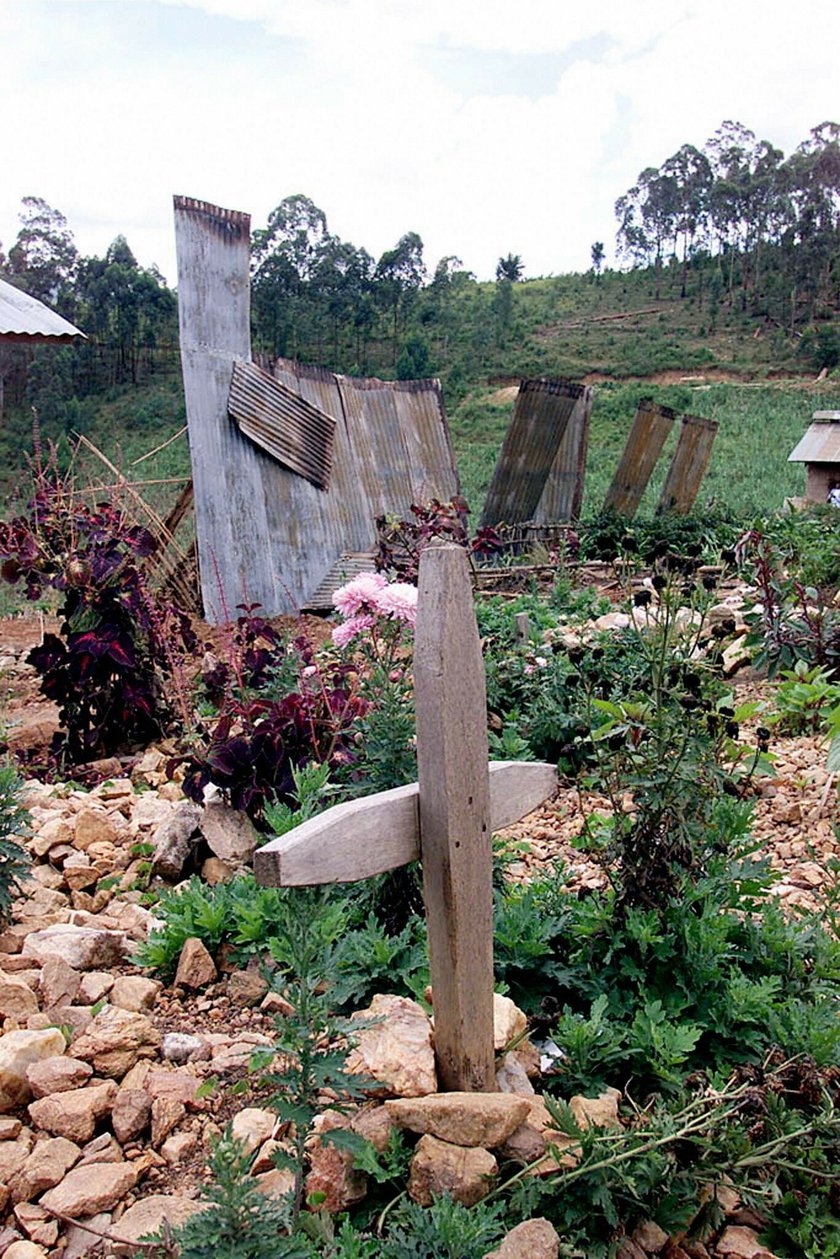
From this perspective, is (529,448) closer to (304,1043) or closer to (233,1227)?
(304,1043)

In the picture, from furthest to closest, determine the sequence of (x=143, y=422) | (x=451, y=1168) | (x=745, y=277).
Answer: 1. (x=745, y=277)
2. (x=143, y=422)
3. (x=451, y=1168)

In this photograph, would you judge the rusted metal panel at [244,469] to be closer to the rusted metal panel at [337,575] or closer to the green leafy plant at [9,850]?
the rusted metal panel at [337,575]

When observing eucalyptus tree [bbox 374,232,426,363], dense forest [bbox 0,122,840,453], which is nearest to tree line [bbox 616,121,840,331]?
dense forest [bbox 0,122,840,453]

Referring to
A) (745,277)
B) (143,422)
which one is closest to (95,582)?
(143,422)

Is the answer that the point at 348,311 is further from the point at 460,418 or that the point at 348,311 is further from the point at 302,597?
the point at 302,597

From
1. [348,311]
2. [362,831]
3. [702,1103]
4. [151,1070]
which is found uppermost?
[348,311]

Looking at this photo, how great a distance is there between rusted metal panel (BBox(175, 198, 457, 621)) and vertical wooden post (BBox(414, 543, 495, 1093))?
506 centimetres

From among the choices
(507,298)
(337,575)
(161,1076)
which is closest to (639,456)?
(337,575)

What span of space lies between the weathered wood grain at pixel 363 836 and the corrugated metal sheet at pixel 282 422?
19.4ft

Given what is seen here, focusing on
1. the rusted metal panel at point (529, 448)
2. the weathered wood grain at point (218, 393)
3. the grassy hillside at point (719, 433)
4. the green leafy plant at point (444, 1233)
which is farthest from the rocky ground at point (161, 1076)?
the grassy hillside at point (719, 433)

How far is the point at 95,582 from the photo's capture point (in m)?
4.34

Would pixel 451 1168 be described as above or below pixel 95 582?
below

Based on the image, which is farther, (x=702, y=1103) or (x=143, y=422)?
(x=143, y=422)

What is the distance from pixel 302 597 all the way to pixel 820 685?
15.0ft
